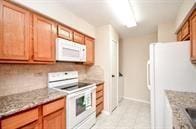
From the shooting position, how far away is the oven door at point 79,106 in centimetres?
208

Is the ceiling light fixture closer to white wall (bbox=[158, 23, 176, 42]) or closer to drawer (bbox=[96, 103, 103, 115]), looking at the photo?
white wall (bbox=[158, 23, 176, 42])

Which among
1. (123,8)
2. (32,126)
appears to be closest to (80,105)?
(32,126)

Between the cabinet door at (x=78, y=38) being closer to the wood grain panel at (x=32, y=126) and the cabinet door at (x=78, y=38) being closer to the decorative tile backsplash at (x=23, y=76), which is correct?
the decorative tile backsplash at (x=23, y=76)

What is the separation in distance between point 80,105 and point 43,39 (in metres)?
1.29

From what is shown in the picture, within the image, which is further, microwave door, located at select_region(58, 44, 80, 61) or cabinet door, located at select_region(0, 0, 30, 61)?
microwave door, located at select_region(58, 44, 80, 61)

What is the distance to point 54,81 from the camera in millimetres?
2510

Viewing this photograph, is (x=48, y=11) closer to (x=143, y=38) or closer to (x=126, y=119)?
(x=126, y=119)

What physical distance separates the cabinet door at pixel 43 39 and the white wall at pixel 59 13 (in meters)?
0.12

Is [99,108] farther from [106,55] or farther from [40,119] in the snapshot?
[40,119]

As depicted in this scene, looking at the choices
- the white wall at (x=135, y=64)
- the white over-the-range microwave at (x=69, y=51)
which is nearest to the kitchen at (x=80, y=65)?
the white over-the-range microwave at (x=69, y=51)

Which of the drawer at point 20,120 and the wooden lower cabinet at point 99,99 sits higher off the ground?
the drawer at point 20,120

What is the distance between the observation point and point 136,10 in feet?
8.35

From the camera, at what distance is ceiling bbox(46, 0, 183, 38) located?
222cm

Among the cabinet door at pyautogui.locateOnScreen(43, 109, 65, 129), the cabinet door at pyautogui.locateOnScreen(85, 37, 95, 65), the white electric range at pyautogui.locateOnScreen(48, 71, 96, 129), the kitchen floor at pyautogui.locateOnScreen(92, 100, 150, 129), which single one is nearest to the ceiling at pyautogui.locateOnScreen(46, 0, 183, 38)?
the cabinet door at pyautogui.locateOnScreen(85, 37, 95, 65)
